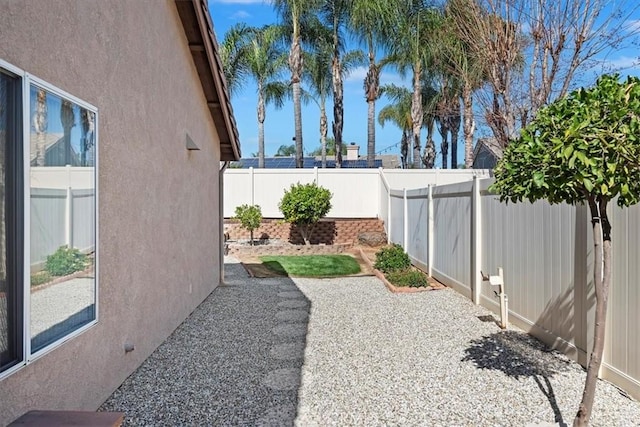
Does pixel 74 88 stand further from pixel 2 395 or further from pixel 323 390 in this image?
pixel 323 390

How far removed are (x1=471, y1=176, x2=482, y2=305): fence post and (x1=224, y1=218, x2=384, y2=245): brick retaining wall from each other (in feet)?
31.2

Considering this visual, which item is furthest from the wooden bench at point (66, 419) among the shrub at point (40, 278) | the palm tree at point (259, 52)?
the palm tree at point (259, 52)

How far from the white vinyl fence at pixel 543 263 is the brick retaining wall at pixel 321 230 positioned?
280 inches

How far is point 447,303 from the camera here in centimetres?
866

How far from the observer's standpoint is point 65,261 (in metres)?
3.71

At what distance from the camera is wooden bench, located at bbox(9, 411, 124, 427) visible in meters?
2.75

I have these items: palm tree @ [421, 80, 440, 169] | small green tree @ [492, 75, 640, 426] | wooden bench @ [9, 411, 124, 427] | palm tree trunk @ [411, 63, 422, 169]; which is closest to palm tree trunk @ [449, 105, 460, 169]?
palm tree @ [421, 80, 440, 169]

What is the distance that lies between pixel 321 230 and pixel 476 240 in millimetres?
10168

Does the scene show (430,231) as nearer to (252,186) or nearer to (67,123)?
(67,123)

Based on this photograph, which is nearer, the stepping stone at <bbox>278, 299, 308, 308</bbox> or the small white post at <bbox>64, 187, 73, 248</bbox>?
the small white post at <bbox>64, 187, 73, 248</bbox>

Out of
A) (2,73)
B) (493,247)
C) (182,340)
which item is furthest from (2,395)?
(493,247)

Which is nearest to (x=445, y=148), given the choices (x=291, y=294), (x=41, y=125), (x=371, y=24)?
(x=371, y=24)

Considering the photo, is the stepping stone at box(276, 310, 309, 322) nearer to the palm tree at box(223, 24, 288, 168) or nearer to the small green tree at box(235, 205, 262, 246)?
the small green tree at box(235, 205, 262, 246)

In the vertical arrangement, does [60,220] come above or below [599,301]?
above
